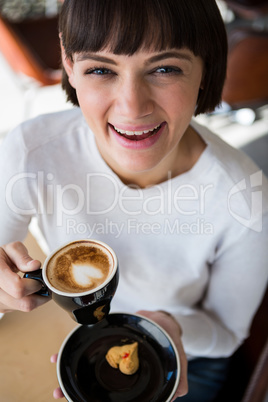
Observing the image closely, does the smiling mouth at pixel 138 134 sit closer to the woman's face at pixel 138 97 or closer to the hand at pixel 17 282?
the woman's face at pixel 138 97

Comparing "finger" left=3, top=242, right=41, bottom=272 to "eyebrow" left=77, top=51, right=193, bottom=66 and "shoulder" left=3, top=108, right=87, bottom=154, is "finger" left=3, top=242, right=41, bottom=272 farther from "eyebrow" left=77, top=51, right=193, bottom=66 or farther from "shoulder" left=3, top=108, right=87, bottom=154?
"eyebrow" left=77, top=51, right=193, bottom=66

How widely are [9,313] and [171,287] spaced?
0.47 meters

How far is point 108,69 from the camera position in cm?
84

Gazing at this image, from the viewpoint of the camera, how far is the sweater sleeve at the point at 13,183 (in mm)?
1085

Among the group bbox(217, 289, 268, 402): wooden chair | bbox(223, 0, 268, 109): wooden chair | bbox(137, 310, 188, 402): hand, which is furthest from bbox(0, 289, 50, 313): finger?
bbox(223, 0, 268, 109): wooden chair

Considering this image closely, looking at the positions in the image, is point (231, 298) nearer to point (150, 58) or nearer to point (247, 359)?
point (247, 359)

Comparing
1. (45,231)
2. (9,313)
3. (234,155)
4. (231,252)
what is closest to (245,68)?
(234,155)

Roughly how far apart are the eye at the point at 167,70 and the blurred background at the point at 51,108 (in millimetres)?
612

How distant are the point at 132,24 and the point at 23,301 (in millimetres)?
605

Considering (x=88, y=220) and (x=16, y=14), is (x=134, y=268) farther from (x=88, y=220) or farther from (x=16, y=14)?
(x=16, y=14)

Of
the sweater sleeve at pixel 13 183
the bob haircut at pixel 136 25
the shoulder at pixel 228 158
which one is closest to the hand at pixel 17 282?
the sweater sleeve at pixel 13 183

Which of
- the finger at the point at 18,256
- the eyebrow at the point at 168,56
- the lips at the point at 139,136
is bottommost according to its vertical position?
the finger at the point at 18,256

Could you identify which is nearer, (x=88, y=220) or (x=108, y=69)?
(x=108, y=69)

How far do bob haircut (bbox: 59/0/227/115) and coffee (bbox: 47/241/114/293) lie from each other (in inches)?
16.1
